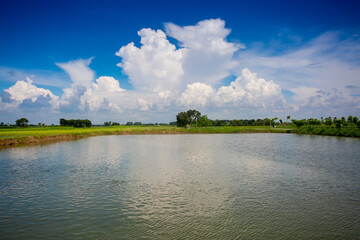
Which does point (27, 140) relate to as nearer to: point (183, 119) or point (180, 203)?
point (180, 203)

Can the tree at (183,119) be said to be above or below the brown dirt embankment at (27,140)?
above

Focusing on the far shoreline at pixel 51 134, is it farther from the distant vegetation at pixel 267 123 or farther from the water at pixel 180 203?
the water at pixel 180 203

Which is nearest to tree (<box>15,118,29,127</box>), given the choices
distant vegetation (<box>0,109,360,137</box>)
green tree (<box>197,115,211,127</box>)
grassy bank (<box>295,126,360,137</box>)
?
distant vegetation (<box>0,109,360,137</box>)

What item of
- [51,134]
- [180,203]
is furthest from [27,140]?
[180,203]

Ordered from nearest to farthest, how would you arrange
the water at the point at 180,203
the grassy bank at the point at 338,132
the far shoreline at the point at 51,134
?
the water at the point at 180,203, the far shoreline at the point at 51,134, the grassy bank at the point at 338,132

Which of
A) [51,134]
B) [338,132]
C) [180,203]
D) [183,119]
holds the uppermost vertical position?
[183,119]

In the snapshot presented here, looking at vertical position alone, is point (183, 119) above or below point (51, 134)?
above

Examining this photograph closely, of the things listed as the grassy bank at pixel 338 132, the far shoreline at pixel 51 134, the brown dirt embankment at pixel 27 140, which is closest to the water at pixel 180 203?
the brown dirt embankment at pixel 27 140

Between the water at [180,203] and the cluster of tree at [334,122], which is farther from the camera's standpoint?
the cluster of tree at [334,122]

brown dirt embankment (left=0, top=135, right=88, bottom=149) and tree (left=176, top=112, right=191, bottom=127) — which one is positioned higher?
tree (left=176, top=112, right=191, bottom=127)

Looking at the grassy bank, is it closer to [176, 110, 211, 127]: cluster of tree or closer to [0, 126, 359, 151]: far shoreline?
[0, 126, 359, 151]: far shoreline

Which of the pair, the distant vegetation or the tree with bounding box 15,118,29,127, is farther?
the tree with bounding box 15,118,29,127

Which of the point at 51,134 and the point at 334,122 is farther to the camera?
the point at 334,122

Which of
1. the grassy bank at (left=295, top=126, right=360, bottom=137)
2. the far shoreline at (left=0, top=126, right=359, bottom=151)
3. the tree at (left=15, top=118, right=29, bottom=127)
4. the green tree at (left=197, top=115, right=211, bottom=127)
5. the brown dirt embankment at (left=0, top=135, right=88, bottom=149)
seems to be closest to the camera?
A: the brown dirt embankment at (left=0, top=135, right=88, bottom=149)
